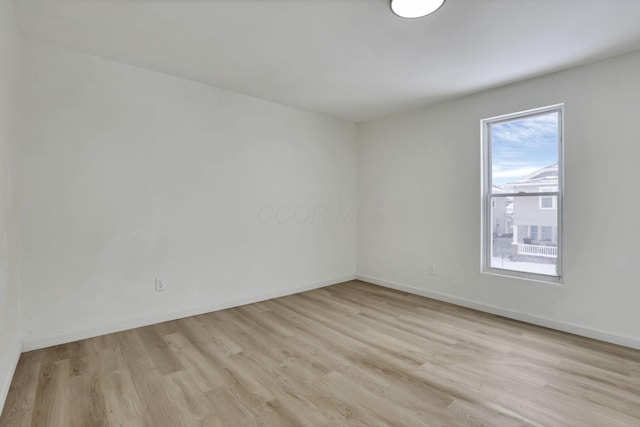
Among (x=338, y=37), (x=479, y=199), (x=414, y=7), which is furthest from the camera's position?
(x=479, y=199)

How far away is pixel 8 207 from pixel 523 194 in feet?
14.7

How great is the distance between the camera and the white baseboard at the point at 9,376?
72.4 inches

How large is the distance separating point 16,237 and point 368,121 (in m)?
4.37

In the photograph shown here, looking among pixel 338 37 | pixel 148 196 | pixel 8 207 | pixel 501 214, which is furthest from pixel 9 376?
pixel 501 214

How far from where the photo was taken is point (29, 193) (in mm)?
2521

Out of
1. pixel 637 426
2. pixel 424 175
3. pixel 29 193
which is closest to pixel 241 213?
pixel 29 193

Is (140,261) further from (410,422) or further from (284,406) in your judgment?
(410,422)

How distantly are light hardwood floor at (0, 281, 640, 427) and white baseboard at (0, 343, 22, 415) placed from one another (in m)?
0.04

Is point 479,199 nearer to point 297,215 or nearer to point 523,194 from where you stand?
point 523,194

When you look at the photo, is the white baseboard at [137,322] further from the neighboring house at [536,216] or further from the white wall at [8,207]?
the neighboring house at [536,216]

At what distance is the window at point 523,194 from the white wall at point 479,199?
0.12 m

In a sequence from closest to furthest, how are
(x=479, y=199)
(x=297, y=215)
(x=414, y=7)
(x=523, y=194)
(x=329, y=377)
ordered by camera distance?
(x=414, y=7), (x=329, y=377), (x=523, y=194), (x=479, y=199), (x=297, y=215)

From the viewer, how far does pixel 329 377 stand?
2.21 m

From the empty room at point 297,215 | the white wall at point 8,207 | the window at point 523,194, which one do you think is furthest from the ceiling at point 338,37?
the window at point 523,194
